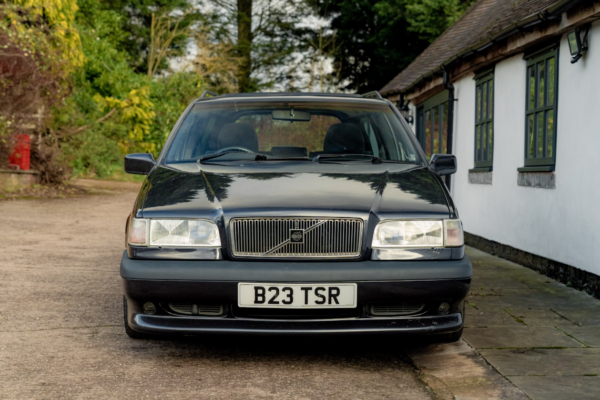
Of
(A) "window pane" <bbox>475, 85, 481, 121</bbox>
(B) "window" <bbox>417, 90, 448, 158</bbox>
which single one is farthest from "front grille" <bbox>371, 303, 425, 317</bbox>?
(B) "window" <bbox>417, 90, 448, 158</bbox>

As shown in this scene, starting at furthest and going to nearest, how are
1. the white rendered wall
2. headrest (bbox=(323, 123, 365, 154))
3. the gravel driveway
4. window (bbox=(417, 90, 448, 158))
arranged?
window (bbox=(417, 90, 448, 158))
the white rendered wall
headrest (bbox=(323, 123, 365, 154))
the gravel driveway

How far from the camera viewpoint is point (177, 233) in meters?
4.11

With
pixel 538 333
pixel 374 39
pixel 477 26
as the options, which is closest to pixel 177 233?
pixel 538 333

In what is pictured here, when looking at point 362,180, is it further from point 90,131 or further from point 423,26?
point 423,26

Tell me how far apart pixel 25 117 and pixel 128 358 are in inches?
509

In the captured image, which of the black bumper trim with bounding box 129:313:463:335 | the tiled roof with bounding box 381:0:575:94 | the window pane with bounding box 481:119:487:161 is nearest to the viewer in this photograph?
the black bumper trim with bounding box 129:313:463:335

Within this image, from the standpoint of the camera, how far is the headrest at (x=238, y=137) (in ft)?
17.6

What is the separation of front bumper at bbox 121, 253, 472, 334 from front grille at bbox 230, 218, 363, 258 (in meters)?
0.07

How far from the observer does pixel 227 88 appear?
37562 mm

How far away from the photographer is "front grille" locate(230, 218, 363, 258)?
4047 millimetres

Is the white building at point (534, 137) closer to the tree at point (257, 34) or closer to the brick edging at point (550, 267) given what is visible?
the brick edging at point (550, 267)

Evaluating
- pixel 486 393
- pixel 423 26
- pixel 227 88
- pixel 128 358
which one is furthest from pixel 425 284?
pixel 227 88

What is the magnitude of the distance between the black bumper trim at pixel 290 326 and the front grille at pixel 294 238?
36 centimetres

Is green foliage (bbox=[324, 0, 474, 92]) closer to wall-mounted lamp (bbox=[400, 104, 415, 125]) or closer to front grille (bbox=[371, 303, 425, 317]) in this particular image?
wall-mounted lamp (bbox=[400, 104, 415, 125])
